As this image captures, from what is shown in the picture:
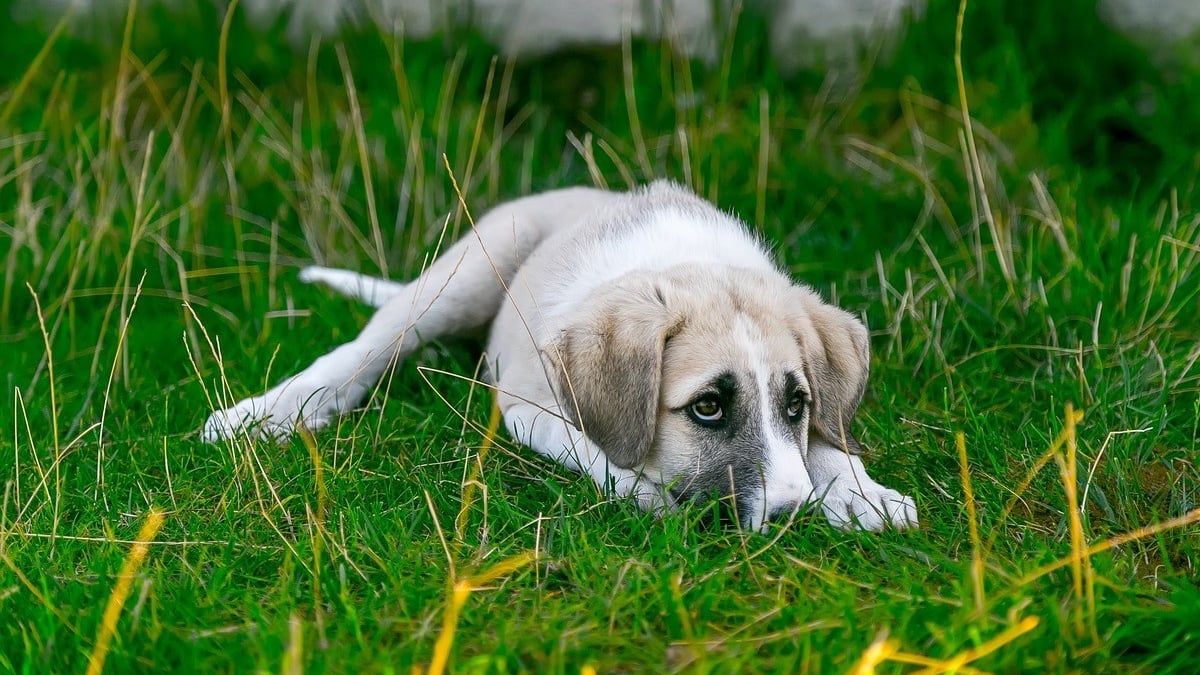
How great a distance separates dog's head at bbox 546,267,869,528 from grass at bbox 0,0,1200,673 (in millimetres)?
148

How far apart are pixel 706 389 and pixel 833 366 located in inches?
19.6

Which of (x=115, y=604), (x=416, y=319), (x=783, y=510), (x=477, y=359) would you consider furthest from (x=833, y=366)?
(x=115, y=604)

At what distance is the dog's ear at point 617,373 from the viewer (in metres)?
3.29

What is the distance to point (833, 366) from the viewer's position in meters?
3.54

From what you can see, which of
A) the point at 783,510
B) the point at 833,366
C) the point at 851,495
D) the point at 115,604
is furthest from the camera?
the point at 833,366

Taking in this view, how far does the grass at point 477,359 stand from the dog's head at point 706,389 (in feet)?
0.49

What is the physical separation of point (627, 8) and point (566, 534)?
3.58 m

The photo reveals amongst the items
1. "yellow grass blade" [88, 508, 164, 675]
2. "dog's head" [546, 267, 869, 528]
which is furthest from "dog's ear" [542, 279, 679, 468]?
"yellow grass blade" [88, 508, 164, 675]

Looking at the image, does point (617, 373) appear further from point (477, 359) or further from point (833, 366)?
point (477, 359)

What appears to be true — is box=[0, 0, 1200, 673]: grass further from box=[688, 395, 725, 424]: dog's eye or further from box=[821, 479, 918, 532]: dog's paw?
box=[688, 395, 725, 424]: dog's eye

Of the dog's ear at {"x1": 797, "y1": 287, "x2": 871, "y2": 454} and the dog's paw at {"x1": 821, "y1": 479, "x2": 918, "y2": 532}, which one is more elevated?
the dog's ear at {"x1": 797, "y1": 287, "x2": 871, "y2": 454}

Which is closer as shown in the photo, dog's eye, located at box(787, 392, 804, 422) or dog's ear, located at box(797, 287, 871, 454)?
dog's eye, located at box(787, 392, 804, 422)

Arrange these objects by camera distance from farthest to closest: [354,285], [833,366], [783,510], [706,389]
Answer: [354,285] < [833,366] < [706,389] < [783,510]

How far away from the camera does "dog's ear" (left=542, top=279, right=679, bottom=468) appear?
10.8 feet
